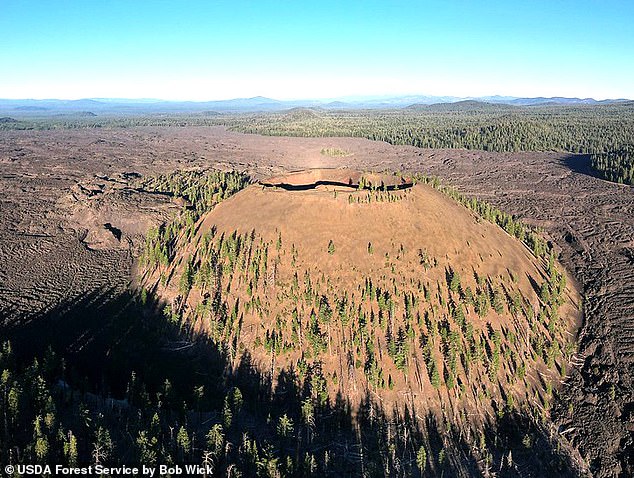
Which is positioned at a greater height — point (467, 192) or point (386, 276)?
point (467, 192)

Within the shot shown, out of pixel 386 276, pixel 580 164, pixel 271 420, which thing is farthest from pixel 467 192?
pixel 271 420

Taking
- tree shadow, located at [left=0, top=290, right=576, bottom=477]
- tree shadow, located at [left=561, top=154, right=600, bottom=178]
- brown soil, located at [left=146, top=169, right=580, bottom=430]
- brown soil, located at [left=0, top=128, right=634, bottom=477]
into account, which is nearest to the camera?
tree shadow, located at [left=0, top=290, right=576, bottom=477]

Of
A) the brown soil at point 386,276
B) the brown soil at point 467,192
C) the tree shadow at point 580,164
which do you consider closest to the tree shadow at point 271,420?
the brown soil at point 386,276

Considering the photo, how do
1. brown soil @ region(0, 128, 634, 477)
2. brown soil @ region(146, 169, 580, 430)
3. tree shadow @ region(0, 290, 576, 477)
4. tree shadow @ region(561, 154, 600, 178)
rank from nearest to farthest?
tree shadow @ region(0, 290, 576, 477)
brown soil @ region(0, 128, 634, 477)
brown soil @ region(146, 169, 580, 430)
tree shadow @ region(561, 154, 600, 178)

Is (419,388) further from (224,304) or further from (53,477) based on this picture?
(53,477)

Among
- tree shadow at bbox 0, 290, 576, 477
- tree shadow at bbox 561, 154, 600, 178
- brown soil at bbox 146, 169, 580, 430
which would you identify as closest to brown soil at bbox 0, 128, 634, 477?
tree shadow at bbox 561, 154, 600, 178

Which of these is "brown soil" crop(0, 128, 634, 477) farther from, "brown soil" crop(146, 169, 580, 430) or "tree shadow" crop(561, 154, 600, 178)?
"brown soil" crop(146, 169, 580, 430)

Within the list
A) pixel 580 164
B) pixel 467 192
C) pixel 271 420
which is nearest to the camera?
pixel 271 420

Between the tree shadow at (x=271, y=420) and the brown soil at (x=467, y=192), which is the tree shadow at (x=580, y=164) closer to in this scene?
the brown soil at (x=467, y=192)

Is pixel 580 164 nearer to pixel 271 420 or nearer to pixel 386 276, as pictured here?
pixel 386 276
